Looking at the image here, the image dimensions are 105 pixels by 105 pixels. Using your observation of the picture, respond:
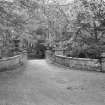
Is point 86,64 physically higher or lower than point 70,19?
lower

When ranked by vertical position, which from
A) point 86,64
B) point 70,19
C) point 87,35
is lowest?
point 86,64

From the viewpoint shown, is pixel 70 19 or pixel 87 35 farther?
pixel 70 19

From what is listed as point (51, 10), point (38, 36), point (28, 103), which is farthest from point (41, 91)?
point (38, 36)

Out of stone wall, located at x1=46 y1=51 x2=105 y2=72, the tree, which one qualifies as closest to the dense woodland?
the tree

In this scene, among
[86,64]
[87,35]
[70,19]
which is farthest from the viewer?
[70,19]

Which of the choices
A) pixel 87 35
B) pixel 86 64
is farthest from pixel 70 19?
pixel 86 64

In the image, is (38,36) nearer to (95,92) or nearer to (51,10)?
(51,10)

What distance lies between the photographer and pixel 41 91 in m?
5.41

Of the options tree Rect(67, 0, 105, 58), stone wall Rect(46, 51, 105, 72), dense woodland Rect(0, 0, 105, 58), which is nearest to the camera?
dense woodland Rect(0, 0, 105, 58)

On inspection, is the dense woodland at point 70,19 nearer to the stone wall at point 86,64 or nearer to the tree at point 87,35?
the tree at point 87,35

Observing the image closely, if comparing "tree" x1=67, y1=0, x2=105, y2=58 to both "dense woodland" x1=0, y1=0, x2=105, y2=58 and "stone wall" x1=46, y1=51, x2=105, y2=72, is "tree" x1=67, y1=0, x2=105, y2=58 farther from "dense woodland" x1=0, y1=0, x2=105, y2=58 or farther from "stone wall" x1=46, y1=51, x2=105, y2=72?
"stone wall" x1=46, y1=51, x2=105, y2=72

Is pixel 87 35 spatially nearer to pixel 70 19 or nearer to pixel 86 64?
pixel 70 19

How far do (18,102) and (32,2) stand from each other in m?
4.29

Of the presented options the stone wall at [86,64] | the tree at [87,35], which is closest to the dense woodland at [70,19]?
the tree at [87,35]
